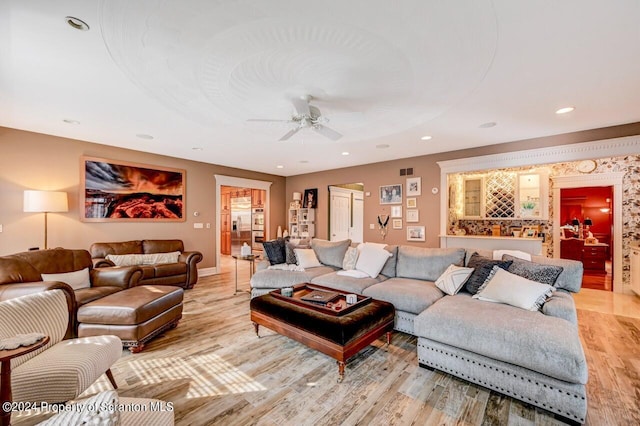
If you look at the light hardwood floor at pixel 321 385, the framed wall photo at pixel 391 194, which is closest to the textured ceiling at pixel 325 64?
the framed wall photo at pixel 391 194

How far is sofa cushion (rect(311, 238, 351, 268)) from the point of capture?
4354 mm

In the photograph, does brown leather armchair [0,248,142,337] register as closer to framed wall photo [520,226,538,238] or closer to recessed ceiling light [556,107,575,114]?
recessed ceiling light [556,107,575,114]

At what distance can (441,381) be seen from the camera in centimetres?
216

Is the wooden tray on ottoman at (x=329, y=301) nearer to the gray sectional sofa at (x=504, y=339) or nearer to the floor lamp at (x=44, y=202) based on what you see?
the gray sectional sofa at (x=504, y=339)

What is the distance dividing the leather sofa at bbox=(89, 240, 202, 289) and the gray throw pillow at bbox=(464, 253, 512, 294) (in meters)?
4.55

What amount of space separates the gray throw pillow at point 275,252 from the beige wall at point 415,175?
8.22 ft

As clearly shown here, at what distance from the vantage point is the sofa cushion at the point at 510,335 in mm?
1711

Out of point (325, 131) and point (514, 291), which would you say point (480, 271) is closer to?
point (514, 291)

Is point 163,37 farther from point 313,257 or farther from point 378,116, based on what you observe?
point 313,257

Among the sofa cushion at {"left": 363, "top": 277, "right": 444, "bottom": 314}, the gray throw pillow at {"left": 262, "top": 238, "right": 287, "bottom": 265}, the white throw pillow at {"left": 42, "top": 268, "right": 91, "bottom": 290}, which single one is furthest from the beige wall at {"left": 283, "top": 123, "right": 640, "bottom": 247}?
the white throw pillow at {"left": 42, "top": 268, "right": 91, "bottom": 290}

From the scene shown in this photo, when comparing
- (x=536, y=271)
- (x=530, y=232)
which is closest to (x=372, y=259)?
(x=536, y=271)

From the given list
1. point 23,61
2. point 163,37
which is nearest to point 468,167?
point 163,37

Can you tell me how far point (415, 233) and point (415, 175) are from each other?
1.20 meters

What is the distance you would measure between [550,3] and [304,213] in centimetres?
630
